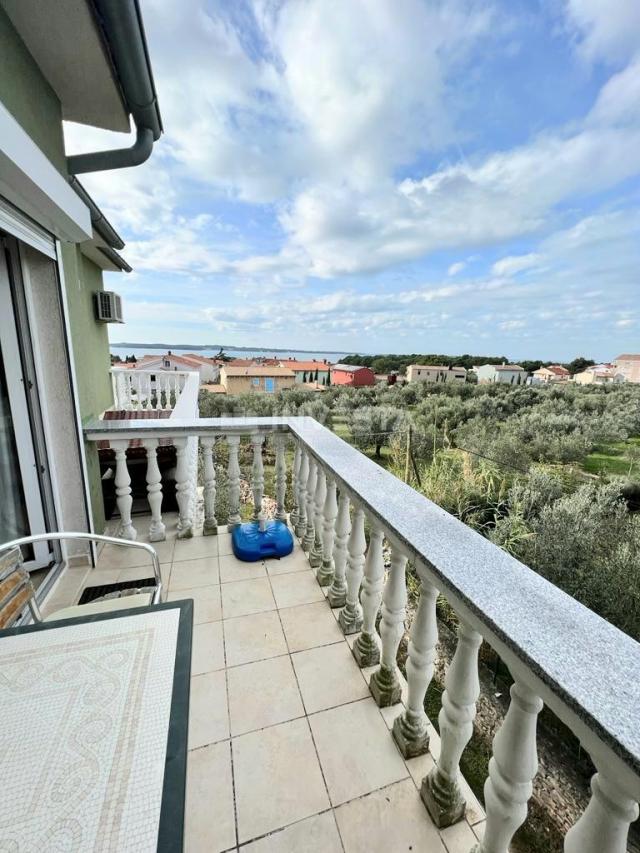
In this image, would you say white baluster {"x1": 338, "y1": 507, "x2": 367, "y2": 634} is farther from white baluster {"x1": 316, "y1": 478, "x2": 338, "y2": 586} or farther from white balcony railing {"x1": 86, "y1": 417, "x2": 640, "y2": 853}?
white baluster {"x1": 316, "y1": 478, "x2": 338, "y2": 586}

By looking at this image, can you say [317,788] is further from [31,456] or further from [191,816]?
[31,456]

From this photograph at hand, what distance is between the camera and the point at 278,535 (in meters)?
2.54

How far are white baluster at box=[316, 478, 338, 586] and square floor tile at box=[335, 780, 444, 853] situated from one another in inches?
42.0

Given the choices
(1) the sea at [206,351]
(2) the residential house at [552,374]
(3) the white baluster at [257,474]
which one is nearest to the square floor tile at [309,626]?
(3) the white baluster at [257,474]

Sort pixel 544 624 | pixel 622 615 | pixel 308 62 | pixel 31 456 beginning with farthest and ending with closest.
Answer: pixel 622 615, pixel 308 62, pixel 31 456, pixel 544 624

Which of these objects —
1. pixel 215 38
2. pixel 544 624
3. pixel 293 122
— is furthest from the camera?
pixel 293 122

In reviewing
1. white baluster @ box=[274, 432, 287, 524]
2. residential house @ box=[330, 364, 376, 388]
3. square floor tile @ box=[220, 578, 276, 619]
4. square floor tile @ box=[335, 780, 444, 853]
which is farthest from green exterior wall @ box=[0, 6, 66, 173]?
residential house @ box=[330, 364, 376, 388]

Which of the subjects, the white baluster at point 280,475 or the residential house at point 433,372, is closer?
the white baluster at point 280,475

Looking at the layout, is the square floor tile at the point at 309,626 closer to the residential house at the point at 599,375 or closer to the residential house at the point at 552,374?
the residential house at the point at 599,375

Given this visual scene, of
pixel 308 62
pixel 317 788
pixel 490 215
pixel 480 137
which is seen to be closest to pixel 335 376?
pixel 490 215

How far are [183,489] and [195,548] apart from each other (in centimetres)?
46

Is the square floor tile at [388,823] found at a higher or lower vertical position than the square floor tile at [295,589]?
Result: lower

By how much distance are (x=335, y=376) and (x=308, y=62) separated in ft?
101

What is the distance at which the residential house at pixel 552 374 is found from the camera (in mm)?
31141
